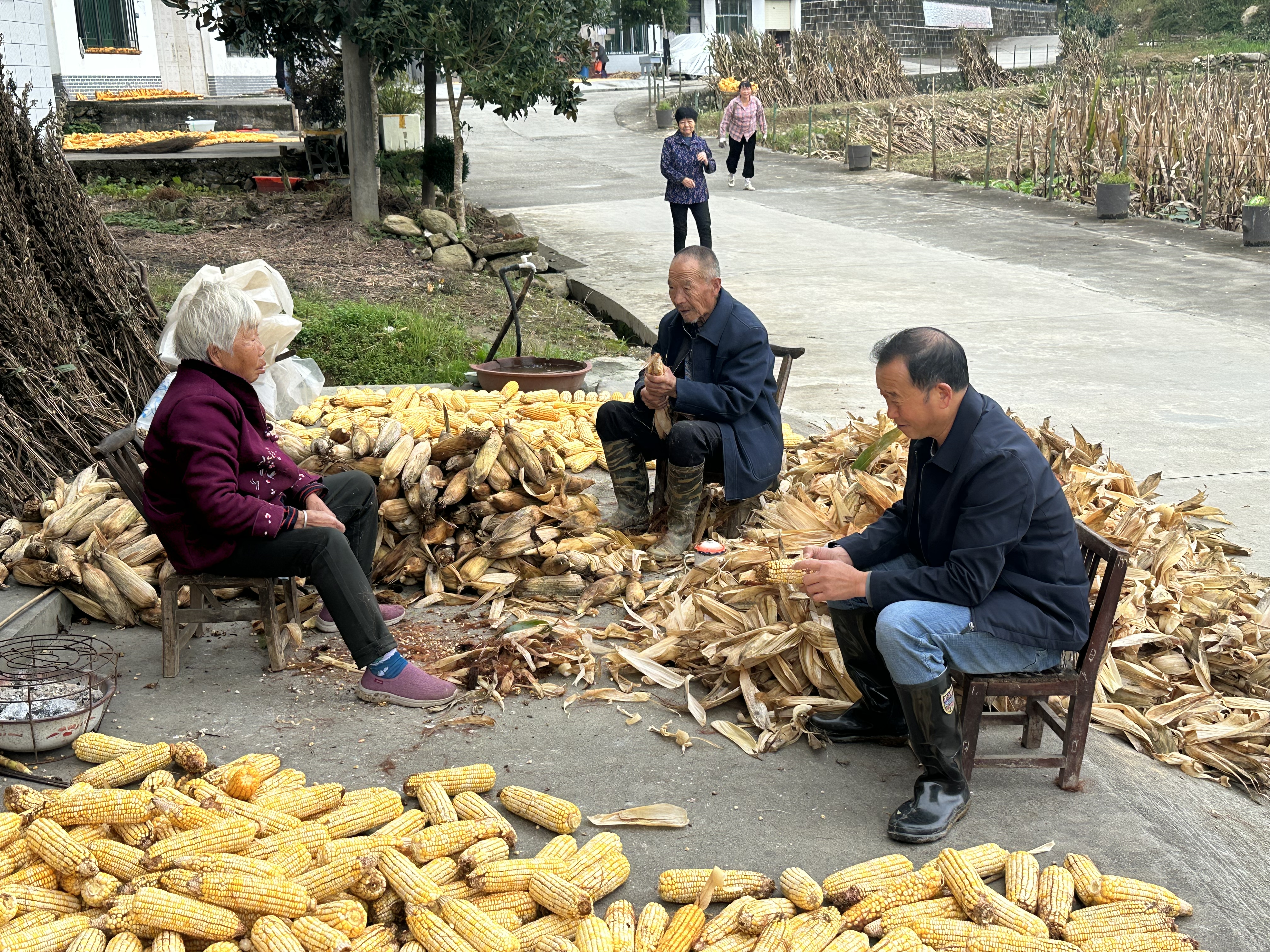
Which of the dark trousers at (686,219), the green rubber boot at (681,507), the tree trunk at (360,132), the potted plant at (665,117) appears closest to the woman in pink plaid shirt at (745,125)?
the dark trousers at (686,219)

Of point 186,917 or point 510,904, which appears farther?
point 510,904

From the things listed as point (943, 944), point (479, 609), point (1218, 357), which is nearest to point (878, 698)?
point (943, 944)

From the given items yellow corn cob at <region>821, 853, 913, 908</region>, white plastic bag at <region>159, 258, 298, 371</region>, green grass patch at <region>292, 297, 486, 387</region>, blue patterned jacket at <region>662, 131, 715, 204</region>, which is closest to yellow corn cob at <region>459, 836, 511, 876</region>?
yellow corn cob at <region>821, 853, 913, 908</region>

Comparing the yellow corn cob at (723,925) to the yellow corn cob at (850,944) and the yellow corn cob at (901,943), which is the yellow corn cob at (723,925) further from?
the yellow corn cob at (901,943)

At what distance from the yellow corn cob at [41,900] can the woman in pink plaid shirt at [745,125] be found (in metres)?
18.5

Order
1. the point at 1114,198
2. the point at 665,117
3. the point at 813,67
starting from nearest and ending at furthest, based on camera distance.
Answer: the point at 1114,198 < the point at 665,117 < the point at 813,67

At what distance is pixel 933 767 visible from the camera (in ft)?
10.5

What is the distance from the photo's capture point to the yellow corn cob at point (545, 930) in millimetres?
2668

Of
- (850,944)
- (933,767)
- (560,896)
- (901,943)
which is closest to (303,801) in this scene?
(560,896)

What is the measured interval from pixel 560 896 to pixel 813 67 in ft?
104

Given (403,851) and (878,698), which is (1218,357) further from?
(403,851)

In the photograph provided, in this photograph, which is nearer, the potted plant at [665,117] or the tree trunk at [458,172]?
the tree trunk at [458,172]

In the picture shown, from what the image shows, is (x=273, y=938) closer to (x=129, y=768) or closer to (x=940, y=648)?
(x=129, y=768)

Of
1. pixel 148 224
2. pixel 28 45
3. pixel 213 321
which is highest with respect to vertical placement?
pixel 28 45
